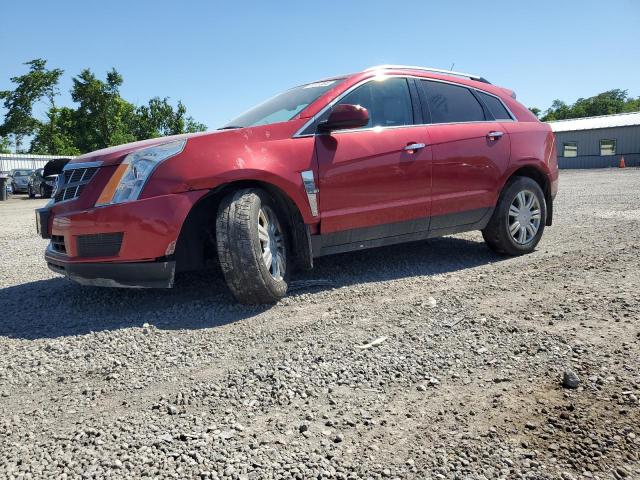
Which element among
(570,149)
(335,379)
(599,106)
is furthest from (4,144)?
(599,106)

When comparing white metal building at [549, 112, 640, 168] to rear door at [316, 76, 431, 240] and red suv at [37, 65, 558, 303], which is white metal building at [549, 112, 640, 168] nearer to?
red suv at [37, 65, 558, 303]

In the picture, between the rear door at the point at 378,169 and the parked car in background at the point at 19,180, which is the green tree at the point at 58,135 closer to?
the parked car in background at the point at 19,180

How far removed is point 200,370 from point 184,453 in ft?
2.60

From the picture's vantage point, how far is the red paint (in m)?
3.49

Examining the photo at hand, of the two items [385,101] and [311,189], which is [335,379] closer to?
[311,189]

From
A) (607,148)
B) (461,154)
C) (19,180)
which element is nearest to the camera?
(461,154)

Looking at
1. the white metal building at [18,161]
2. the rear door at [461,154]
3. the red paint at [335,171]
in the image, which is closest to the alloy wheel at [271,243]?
the red paint at [335,171]

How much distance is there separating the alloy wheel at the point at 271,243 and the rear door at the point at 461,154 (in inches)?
62.0

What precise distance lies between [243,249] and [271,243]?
367mm

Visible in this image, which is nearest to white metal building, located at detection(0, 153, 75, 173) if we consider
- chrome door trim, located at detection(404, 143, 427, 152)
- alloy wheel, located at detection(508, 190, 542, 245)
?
chrome door trim, located at detection(404, 143, 427, 152)

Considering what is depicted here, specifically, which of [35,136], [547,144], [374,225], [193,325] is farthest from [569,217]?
[35,136]

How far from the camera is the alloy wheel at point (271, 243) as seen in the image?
12.3 feet

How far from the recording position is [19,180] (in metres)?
28.5

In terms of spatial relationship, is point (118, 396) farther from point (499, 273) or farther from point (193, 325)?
point (499, 273)
